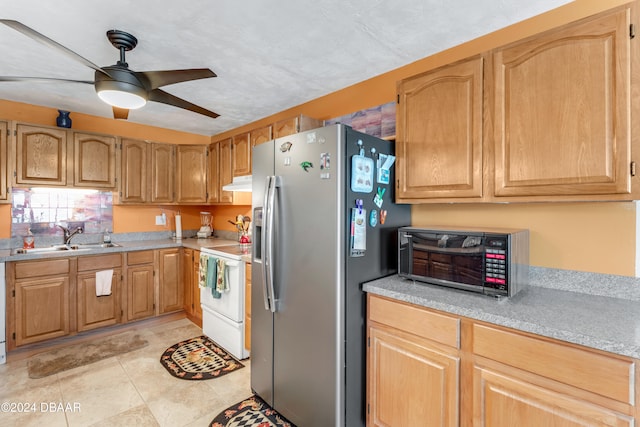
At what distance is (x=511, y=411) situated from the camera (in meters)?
1.25

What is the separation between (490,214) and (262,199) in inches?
58.4

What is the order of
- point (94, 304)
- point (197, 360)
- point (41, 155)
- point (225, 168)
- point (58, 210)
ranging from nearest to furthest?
point (197, 360), point (41, 155), point (94, 304), point (58, 210), point (225, 168)

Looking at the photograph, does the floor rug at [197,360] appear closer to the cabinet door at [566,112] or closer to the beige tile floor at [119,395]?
the beige tile floor at [119,395]

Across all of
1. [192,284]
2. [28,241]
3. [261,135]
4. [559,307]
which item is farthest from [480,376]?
[28,241]

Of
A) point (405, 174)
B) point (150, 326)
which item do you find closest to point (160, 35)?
point (405, 174)

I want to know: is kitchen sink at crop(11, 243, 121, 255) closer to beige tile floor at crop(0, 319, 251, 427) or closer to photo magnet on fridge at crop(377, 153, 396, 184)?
beige tile floor at crop(0, 319, 251, 427)

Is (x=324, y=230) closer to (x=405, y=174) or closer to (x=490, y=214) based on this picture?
(x=405, y=174)

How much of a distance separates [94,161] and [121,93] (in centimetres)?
204


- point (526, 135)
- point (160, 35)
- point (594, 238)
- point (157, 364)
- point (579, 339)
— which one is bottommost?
point (157, 364)

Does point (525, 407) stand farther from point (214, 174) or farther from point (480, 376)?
point (214, 174)

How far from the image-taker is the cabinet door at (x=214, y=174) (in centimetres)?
395

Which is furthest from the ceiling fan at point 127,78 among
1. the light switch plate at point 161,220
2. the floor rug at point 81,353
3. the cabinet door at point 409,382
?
the light switch plate at point 161,220

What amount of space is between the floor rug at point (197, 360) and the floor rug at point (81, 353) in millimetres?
431

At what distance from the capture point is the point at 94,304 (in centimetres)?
318
